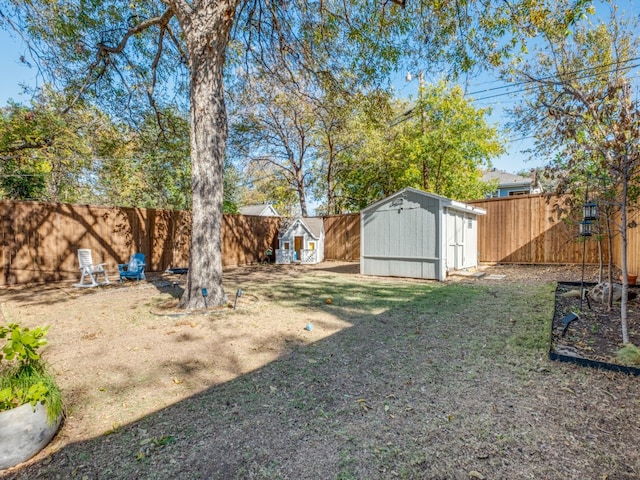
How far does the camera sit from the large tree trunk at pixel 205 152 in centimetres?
520

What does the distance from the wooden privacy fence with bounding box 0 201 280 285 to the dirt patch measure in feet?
14.0

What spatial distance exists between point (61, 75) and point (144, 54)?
1.93m

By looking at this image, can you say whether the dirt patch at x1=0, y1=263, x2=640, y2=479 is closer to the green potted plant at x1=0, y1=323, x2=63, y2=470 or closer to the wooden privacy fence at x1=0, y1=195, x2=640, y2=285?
the green potted plant at x1=0, y1=323, x2=63, y2=470

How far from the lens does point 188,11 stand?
5.06 metres

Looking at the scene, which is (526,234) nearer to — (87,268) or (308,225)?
(308,225)

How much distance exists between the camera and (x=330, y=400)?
8.11 ft

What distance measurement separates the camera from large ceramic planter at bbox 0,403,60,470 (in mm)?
1782

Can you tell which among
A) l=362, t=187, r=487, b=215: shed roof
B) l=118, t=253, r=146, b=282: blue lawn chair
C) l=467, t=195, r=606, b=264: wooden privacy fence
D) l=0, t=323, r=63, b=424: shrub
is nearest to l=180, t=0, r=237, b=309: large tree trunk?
l=0, t=323, r=63, b=424: shrub

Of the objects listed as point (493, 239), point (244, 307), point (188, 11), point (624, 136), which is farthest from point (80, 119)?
point (493, 239)

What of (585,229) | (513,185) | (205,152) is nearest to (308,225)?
(205,152)

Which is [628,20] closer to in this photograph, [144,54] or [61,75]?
[144,54]

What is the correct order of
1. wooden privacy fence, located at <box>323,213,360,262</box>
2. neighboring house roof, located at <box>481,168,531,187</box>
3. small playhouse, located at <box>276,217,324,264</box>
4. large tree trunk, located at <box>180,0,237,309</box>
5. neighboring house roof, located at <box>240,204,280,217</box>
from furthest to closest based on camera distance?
neighboring house roof, located at <box>240,204,280,217</box> < neighboring house roof, located at <box>481,168,531,187</box> < wooden privacy fence, located at <box>323,213,360,262</box> < small playhouse, located at <box>276,217,324,264</box> < large tree trunk, located at <box>180,0,237,309</box>

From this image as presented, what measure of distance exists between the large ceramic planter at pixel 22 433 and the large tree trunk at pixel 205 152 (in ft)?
10.8

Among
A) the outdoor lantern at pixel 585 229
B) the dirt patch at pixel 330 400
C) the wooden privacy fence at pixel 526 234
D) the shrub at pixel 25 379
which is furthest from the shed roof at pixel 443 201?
the shrub at pixel 25 379
